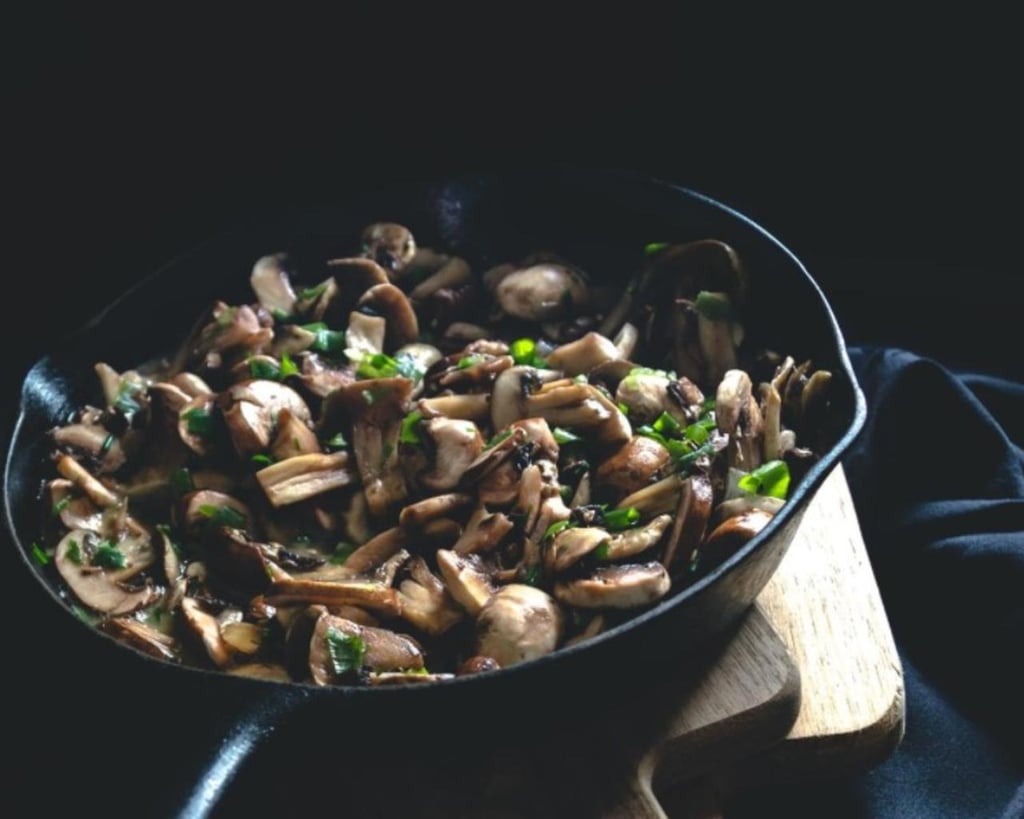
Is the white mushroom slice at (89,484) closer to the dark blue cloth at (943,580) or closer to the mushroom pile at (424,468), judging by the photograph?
the mushroom pile at (424,468)

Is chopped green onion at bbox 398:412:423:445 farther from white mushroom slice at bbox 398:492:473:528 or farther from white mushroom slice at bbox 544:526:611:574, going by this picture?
white mushroom slice at bbox 544:526:611:574

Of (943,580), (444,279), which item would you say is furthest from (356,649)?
(943,580)

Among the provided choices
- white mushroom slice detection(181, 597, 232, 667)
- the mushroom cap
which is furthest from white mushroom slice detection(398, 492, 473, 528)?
the mushroom cap

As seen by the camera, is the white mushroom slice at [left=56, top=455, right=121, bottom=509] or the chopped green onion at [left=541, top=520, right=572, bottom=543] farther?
the white mushroom slice at [left=56, top=455, right=121, bottom=509]

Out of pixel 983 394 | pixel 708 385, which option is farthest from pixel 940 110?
pixel 708 385

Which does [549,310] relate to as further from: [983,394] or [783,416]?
[983,394]
